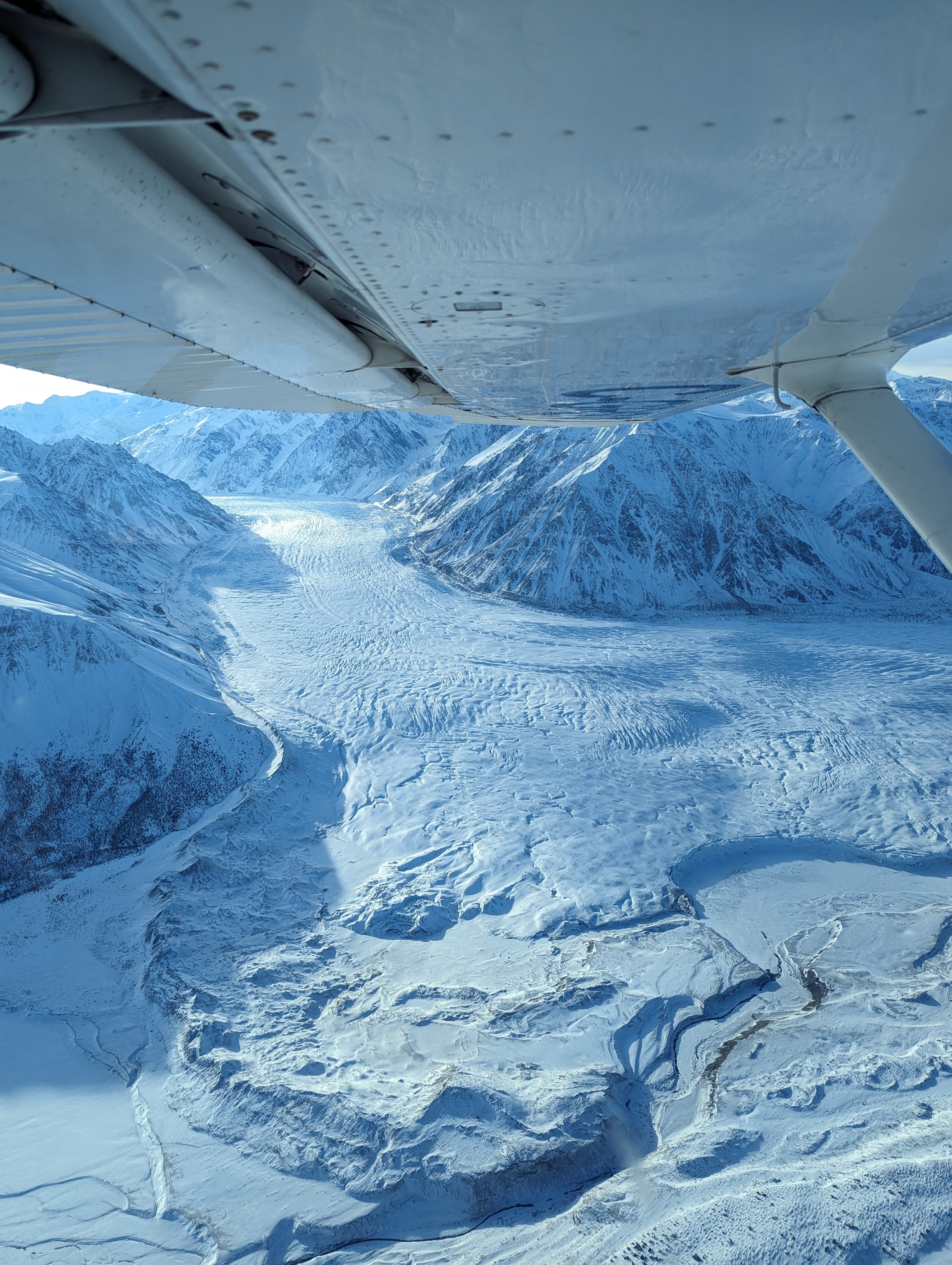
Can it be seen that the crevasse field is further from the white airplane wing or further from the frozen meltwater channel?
the white airplane wing

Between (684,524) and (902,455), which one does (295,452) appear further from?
(902,455)

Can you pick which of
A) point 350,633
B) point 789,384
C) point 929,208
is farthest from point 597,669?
point 929,208

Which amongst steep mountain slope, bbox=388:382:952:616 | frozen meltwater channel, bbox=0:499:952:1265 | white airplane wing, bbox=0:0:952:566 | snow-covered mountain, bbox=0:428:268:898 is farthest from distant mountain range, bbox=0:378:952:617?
white airplane wing, bbox=0:0:952:566

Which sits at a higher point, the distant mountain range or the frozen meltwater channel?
the distant mountain range

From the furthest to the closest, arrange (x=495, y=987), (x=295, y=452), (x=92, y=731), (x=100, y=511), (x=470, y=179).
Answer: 1. (x=295, y=452)
2. (x=100, y=511)
3. (x=92, y=731)
4. (x=495, y=987)
5. (x=470, y=179)

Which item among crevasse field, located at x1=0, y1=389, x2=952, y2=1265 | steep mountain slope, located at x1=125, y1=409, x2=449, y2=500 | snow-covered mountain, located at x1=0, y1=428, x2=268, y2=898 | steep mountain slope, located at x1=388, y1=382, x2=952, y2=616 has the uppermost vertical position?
steep mountain slope, located at x1=125, y1=409, x2=449, y2=500

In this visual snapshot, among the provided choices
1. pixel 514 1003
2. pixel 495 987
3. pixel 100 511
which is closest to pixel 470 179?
pixel 514 1003

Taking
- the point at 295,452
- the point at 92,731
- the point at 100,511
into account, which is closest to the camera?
the point at 92,731
